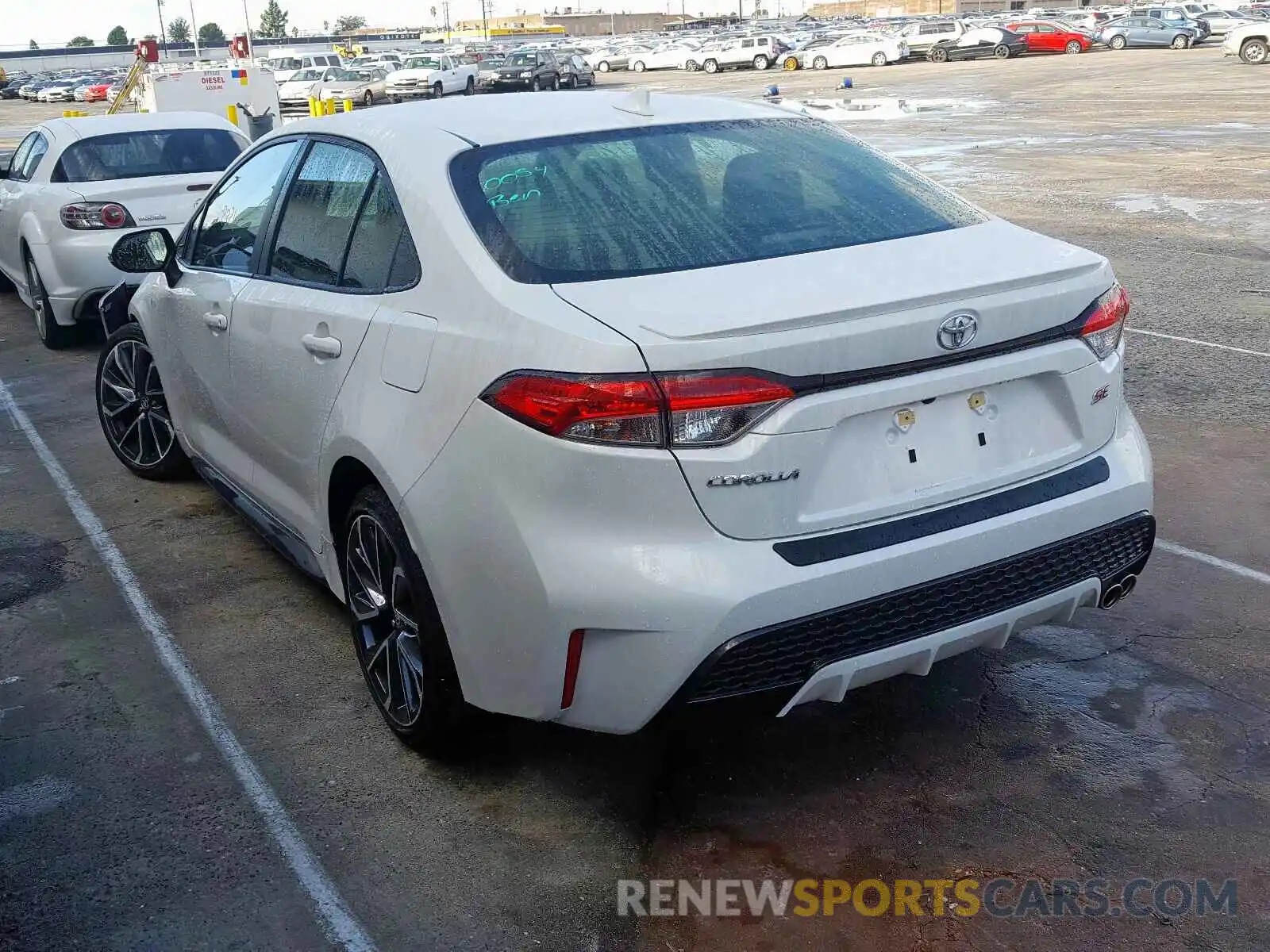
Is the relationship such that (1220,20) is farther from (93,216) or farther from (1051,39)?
(93,216)

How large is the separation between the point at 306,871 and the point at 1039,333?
2253 mm

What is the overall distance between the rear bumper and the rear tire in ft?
141

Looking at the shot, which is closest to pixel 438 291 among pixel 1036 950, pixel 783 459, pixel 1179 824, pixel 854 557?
pixel 783 459

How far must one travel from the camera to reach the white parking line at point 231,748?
302cm

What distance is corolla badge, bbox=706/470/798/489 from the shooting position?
279 centimetres

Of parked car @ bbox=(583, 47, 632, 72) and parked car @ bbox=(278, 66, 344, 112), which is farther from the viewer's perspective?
parked car @ bbox=(583, 47, 632, 72)

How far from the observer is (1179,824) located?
323 cm

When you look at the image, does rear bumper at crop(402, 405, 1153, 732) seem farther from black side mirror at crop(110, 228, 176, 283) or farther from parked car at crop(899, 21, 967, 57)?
parked car at crop(899, 21, 967, 57)

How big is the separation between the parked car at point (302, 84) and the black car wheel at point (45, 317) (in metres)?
39.8

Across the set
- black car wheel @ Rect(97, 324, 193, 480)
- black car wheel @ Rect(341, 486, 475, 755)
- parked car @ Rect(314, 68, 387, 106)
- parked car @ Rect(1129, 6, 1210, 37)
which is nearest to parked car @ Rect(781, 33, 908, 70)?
parked car @ Rect(1129, 6, 1210, 37)

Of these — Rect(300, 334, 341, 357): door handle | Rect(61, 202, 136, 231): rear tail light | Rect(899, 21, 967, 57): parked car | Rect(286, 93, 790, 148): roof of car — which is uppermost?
Rect(899, 21, 967, 57): parked car

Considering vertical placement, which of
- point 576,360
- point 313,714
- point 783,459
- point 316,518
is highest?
point 576,360

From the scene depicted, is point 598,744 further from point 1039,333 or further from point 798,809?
point 1039,333

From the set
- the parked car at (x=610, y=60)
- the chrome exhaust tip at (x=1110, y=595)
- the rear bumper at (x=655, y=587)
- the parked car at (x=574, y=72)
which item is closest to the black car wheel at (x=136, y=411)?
the rear bumper at (x=655, y=587)
